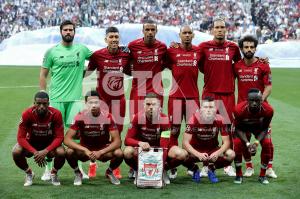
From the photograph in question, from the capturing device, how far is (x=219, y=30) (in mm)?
8164

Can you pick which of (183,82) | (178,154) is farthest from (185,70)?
(178,154)

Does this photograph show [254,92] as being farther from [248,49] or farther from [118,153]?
[118,153]

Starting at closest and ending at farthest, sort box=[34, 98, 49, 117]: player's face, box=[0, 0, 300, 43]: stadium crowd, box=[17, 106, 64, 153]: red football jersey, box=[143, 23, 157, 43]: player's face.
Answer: box=[34, 98, 49, 117]: player's face → box=[17, 106, 64, 153]: red football jersey → box=[143, 23, 157, 43]: player's face → box=[0, 0, 300, 43]: stadium crowd

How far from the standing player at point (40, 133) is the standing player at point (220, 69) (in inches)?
85.4

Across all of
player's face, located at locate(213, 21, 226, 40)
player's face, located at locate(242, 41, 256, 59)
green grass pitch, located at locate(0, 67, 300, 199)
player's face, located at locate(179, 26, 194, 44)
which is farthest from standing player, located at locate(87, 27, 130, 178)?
player's face, located at locate(242, 41, 256, 59)

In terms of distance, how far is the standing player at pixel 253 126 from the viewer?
741 centimetres

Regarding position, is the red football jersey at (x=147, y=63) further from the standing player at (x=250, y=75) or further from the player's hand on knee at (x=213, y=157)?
the player's hand on knee at (x=213, y=157)

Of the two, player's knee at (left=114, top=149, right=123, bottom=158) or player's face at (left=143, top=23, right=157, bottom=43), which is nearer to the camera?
player's knee at (left=114, top=149, right=123, bottom=158)

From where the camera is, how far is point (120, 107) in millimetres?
8328

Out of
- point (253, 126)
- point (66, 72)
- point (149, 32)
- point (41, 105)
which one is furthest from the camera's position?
point (149, 32)

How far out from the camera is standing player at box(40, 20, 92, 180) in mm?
8008

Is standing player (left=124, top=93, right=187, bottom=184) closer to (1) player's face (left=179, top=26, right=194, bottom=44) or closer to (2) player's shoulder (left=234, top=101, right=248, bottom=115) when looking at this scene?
(2) player's shoulder (left=234, top=101, right=248, bottom=115)

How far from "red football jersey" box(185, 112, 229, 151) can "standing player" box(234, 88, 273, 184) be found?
22 cm

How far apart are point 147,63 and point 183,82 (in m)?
0.57
